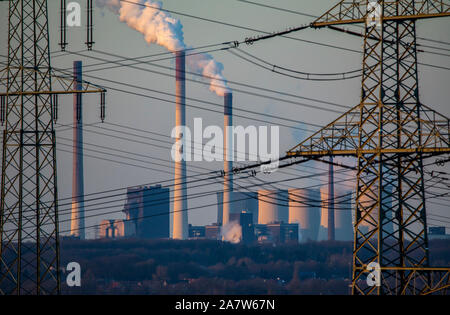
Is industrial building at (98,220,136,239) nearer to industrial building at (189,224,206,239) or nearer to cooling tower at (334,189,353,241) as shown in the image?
industrial building at (189,224,206,239)

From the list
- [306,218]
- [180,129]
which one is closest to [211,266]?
[306,218]

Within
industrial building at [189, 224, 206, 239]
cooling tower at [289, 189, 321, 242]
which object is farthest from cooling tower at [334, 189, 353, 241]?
industrial building at [189, 224, 206, 239]

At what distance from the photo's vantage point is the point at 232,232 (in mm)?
156750

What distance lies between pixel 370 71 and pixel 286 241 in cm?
12767

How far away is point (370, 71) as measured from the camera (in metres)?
29.6

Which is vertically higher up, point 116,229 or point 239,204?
point 239,204

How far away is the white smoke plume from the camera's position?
15575 centimetres

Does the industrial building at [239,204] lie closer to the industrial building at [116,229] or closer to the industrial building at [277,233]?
the industrial building at [277,233]

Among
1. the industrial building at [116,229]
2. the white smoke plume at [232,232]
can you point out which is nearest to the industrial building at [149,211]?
the industrial building at [116,229]

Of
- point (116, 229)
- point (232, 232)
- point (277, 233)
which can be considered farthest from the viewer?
point (116, 229)

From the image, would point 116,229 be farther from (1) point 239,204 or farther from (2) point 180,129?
(2) point 180,129

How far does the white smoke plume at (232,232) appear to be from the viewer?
155750 mm
